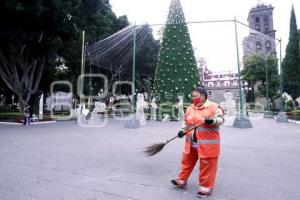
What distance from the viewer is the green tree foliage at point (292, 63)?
3897 centimetres

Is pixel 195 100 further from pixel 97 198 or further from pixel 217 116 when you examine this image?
pixel 97 198

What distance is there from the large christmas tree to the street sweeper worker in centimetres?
1437

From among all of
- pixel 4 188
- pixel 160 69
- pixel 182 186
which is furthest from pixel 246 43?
pixel 4 188

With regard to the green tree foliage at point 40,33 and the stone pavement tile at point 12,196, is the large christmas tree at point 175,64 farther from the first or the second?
the stone pavement tile at point 12,196

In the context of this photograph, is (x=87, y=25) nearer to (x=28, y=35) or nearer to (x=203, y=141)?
(x=28, y=35)

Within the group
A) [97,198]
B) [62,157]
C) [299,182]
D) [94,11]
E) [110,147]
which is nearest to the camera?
[97,198]

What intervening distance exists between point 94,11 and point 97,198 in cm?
2076

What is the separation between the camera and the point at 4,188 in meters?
4.36

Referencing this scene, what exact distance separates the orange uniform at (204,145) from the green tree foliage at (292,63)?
3972 centimetres

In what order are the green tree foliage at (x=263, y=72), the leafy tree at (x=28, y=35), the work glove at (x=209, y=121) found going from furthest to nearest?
the green tree foliage at (x=263, y=72) → the leafy tree at (x=28, y=35) → the work glove at (x=209, y=121)

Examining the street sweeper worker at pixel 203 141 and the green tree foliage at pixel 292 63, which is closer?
the street sweeper worker at pixel 203 141

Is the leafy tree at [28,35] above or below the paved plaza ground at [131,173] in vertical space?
above

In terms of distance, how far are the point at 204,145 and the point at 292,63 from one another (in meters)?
40.8

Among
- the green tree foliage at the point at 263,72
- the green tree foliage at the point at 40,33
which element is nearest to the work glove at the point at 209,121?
the green tree foliage at the point at 40,33
